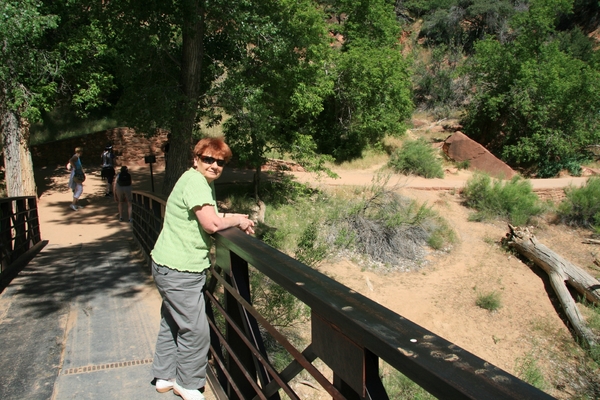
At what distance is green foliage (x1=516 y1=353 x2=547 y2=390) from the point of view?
791cm

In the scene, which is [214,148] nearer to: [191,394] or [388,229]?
[191,394]

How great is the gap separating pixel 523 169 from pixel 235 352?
24.4m

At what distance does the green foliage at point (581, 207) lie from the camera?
1725 centimetres

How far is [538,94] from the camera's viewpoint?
22891 mm

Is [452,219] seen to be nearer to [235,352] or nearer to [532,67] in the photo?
[532,67]

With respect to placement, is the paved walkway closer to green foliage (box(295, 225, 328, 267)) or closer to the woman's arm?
the woman's arm

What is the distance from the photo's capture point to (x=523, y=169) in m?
24.2

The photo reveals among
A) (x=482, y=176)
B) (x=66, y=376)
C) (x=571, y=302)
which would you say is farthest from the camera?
(x=482, y=176)

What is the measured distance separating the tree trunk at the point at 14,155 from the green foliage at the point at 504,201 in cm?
1466

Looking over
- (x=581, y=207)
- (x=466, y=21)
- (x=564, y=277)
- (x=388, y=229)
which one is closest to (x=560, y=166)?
(x=581, y=207)

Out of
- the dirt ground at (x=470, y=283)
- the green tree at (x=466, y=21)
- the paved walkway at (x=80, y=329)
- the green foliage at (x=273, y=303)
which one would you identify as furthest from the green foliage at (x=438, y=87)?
the paved walkway at (x=80, y=329)

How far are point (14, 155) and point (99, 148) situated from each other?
29.0 ft

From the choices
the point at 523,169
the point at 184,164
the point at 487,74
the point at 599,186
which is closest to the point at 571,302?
the point at 599,186

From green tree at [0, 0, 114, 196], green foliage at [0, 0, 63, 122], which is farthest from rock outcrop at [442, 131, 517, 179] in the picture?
green foliage at [0, 0, 63, 122]
